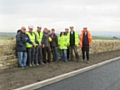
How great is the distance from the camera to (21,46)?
1108cm

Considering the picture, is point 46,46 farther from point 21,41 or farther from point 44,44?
point 21,41

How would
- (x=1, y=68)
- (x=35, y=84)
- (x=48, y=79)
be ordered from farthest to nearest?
(x=1, y=68) → (x=48, y=79) → (x=35, y=84)

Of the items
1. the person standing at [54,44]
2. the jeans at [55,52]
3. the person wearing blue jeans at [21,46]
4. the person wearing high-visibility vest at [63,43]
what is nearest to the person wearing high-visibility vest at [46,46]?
the person standing at [54,44]

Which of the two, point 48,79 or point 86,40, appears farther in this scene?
point 86,40

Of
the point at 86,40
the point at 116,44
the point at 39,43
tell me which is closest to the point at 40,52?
the point at 39,43

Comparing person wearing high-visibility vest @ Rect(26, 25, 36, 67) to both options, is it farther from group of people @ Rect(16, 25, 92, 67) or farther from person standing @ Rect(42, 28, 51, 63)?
person standing @ Rect(42, 28, 51, 63)

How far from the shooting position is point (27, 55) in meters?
11.6

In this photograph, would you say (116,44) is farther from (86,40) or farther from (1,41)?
(1,41)

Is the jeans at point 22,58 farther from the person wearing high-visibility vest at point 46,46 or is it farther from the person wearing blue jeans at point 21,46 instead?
the person wearing high-visibility vest at point 46,46

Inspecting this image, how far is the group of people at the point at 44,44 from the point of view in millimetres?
11234

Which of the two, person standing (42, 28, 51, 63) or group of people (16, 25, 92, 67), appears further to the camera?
person standing (42, 28, 51, 63)

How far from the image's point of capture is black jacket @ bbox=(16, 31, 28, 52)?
36.2ft

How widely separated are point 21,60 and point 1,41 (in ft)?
4.01

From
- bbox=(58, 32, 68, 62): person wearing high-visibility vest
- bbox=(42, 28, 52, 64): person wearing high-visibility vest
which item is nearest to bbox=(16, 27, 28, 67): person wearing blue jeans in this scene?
bbox=(42, 28, 52, 64): person wearing high-visibility vest
